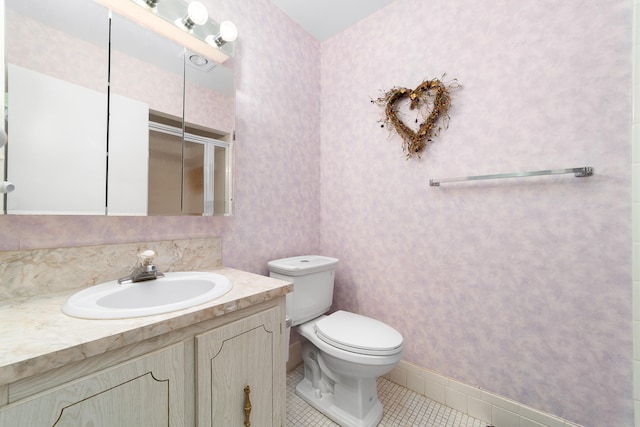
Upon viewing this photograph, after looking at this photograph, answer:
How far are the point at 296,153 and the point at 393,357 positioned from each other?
1.38 metres

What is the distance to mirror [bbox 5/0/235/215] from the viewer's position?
88 cm

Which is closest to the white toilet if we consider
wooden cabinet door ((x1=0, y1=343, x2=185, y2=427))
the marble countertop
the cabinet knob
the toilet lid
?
the toilet lid

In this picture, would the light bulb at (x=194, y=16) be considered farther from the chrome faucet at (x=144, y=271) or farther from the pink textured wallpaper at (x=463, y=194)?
the chrome faucet at (x=144, y=271)

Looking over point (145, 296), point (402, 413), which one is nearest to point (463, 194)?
point (402, 413)

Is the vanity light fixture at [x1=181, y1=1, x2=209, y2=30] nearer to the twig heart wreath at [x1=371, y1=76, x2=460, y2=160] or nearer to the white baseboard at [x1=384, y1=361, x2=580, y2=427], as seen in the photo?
the twig heart wreath at [x1=371, y1=76, x2=460, y2=160]

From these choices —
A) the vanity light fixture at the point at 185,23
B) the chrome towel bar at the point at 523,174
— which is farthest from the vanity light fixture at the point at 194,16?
the chrome towel bar at the point at 523,174

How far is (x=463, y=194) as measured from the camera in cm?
146

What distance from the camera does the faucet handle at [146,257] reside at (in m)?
1.03

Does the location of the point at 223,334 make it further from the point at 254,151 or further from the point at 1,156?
the point at 254,151

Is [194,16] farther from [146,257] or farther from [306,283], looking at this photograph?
[306,283]

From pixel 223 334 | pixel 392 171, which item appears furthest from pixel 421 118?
pixel 223 334

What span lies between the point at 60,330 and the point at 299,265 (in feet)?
3.50

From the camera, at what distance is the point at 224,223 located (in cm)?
147

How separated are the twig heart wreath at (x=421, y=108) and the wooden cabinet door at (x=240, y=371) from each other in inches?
48.5
